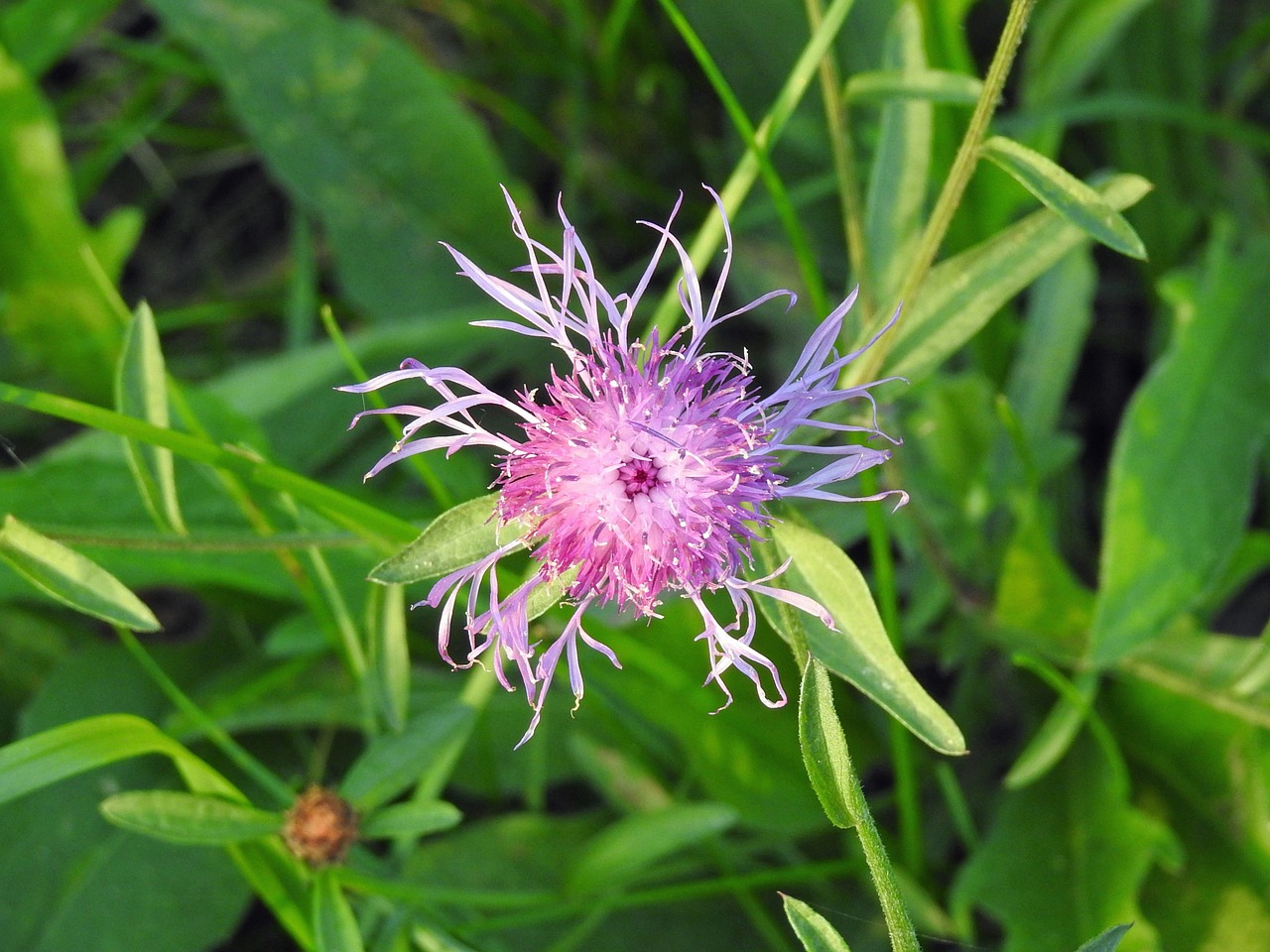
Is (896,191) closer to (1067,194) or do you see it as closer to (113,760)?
(1067,194)

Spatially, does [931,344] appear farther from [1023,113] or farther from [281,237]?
[281,237]

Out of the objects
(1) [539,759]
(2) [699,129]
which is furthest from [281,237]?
(1) [539,759]

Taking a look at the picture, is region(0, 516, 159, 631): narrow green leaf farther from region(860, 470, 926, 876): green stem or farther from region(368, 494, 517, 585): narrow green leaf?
region(860, 470, 926, 876): green stem

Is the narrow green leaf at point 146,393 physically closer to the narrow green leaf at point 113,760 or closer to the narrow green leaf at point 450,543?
the narrow green leaf at point 113,760

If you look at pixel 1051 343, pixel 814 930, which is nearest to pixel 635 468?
pixel 814 930

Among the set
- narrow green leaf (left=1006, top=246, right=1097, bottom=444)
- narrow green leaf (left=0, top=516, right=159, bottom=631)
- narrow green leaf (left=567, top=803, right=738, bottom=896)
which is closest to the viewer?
narrow green leaf (left=0, top=516, right=159, bottom=631)

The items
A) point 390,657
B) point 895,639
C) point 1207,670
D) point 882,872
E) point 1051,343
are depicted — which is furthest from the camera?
point 1051,343

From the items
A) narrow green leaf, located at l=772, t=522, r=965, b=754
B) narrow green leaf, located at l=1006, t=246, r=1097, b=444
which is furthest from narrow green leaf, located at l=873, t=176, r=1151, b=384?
narrow green leaf, located at l=1006, t=246, r=1097, b=444
